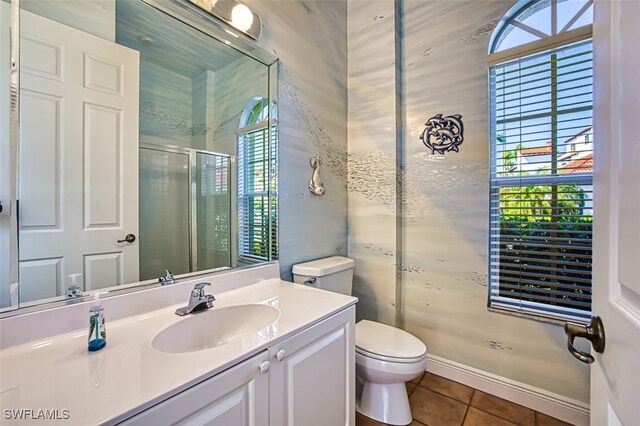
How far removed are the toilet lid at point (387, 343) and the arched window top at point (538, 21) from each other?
1832 mm

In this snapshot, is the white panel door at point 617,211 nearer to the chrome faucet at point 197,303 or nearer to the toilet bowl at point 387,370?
the toilet bowl at point 387,370

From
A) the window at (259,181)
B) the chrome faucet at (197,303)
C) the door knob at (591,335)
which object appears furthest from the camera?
the window at (259,181)

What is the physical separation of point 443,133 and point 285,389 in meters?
1.74

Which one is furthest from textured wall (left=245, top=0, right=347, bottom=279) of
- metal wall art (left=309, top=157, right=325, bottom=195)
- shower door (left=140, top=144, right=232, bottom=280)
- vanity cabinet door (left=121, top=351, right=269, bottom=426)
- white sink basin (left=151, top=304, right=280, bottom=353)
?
vanity cabinet door (left=121, top=351, right=269, bottom=426)

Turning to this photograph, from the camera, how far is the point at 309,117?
1.82 metres

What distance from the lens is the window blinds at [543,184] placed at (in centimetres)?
145

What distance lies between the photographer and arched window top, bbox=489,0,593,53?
146 cm

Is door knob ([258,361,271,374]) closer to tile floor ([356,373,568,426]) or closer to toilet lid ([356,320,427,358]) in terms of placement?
toilet lid ([356,320,427,358])

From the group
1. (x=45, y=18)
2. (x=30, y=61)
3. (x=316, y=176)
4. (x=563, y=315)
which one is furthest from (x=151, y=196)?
(x=563, y=315)

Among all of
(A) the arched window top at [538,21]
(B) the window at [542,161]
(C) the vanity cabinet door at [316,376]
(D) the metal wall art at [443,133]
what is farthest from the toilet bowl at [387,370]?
(A) the arched window top at [538,21]

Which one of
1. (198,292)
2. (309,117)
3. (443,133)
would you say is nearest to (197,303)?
(198,292)

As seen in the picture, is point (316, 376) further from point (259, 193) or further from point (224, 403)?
point (259, 193)

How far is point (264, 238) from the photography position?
1607mm

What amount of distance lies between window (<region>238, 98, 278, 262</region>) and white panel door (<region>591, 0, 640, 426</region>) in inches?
53.0
